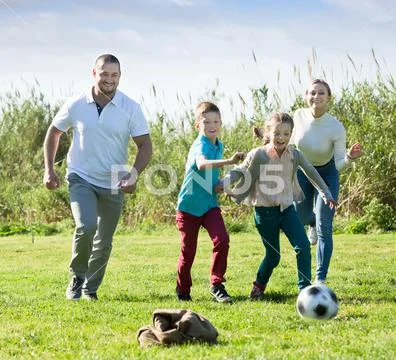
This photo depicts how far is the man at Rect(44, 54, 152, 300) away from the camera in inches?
301

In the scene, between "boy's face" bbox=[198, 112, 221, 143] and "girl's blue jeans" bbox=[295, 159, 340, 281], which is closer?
"boy's face" bbox=[198, 112, 221, 143]

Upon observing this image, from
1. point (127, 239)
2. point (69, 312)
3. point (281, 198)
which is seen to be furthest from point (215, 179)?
point (127, 239)

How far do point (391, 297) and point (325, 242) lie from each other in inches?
31.2

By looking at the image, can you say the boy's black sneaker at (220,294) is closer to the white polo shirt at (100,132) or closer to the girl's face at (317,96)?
the white polo shirt at (100,132)

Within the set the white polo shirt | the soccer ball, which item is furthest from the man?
the soccer ball

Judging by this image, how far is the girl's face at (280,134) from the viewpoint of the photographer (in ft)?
24.4

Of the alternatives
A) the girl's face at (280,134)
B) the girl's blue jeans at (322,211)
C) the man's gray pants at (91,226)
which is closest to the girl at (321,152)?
the girl's blue jeans at (322,211)

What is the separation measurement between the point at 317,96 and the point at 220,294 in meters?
2.10

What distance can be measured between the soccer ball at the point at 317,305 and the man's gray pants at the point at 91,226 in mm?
2237

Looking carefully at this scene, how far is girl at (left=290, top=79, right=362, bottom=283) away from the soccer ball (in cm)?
172

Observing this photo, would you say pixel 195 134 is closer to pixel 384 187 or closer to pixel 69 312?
pixel 384 187

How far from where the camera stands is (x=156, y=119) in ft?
58.3

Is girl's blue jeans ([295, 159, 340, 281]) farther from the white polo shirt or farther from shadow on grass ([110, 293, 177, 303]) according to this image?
the white polo shirt

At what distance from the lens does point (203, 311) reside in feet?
22.8
